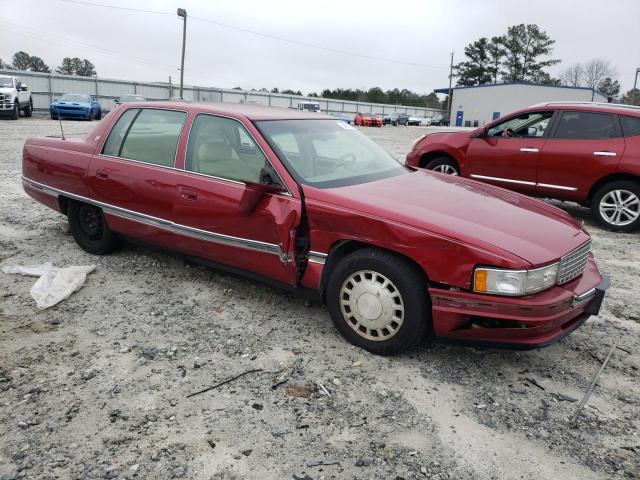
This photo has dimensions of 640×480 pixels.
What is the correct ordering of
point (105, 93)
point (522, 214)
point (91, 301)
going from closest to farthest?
point (522, 214), point (91, 301), point (105, 93)

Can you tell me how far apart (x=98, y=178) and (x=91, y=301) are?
3.94ft

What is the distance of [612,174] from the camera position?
7000 millimetres

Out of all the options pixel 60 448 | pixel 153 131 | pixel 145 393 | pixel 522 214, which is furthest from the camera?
pixel 153 131

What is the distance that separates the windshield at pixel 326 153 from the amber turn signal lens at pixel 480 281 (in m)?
1.20

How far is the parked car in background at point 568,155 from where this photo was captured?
6969mm

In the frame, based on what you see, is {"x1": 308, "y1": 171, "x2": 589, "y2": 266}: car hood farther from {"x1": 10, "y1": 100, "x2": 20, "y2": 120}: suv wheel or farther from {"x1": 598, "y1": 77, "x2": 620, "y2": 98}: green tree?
{"x1": 598, "y1": 77, "x2": 620, "y2": 98}: green tree

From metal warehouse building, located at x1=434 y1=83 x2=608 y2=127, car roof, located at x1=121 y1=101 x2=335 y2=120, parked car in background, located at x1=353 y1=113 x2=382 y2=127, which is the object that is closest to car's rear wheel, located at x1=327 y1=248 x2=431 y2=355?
car roof, located at x1=121 y1=101 x2=335 y2=120

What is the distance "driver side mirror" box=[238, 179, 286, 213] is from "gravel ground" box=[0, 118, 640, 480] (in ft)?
2.82

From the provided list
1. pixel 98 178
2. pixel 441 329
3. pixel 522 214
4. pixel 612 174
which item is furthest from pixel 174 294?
pixel 612 174

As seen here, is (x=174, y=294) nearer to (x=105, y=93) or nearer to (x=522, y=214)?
(x=522, y=214)

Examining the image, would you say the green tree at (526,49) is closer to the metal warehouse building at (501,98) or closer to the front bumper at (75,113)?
the metal warehouse building at (501,98)

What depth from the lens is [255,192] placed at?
3654mm

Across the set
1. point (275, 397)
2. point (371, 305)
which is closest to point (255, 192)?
point (371, 305)

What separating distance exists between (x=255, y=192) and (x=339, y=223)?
66 centimetres
